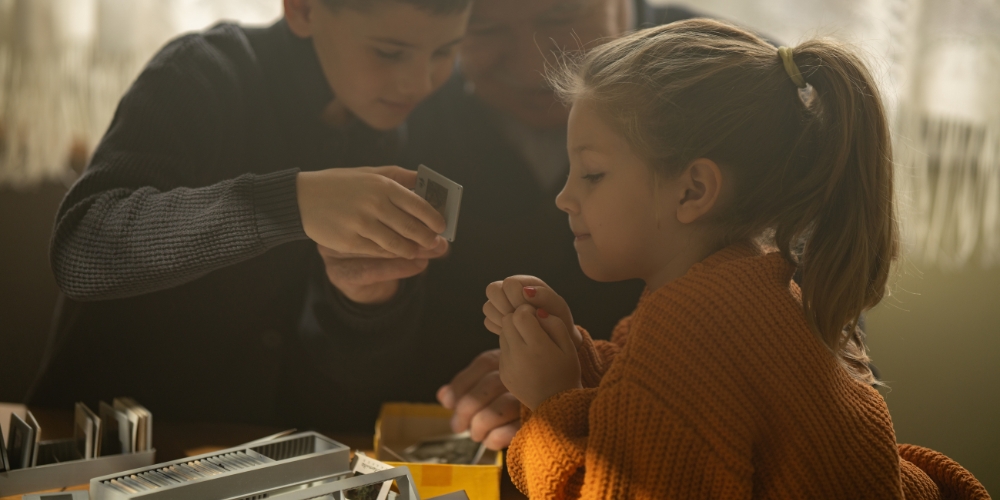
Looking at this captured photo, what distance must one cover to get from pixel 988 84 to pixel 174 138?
60.0 inches

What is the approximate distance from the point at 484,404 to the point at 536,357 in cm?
30

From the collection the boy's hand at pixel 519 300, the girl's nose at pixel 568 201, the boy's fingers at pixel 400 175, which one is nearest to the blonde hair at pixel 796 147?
the girl's nose at pixel 568 201

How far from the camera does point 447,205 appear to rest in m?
1.07

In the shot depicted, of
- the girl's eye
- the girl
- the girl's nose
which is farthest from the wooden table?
the girl's eye

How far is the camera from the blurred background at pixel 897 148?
1312 mm

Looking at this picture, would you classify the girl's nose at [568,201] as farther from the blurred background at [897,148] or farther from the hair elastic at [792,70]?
the blurred background at [897,148]

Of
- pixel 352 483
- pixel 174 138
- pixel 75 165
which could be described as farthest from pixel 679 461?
pixel 75 165

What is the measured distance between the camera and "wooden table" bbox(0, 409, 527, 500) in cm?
122

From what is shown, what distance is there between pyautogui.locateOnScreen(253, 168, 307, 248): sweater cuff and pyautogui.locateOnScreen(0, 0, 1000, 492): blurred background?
39cm

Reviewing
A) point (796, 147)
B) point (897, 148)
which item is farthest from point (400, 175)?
point (897, 148)

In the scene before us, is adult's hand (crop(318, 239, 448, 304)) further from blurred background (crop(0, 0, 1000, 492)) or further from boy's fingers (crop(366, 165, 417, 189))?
blurred background (crop(0, 0, 1000, 492))

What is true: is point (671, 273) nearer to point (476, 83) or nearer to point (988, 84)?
point (476, 83)

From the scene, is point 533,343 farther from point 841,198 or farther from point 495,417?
point 841,198

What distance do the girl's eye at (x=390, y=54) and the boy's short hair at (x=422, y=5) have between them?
0.23 ft
